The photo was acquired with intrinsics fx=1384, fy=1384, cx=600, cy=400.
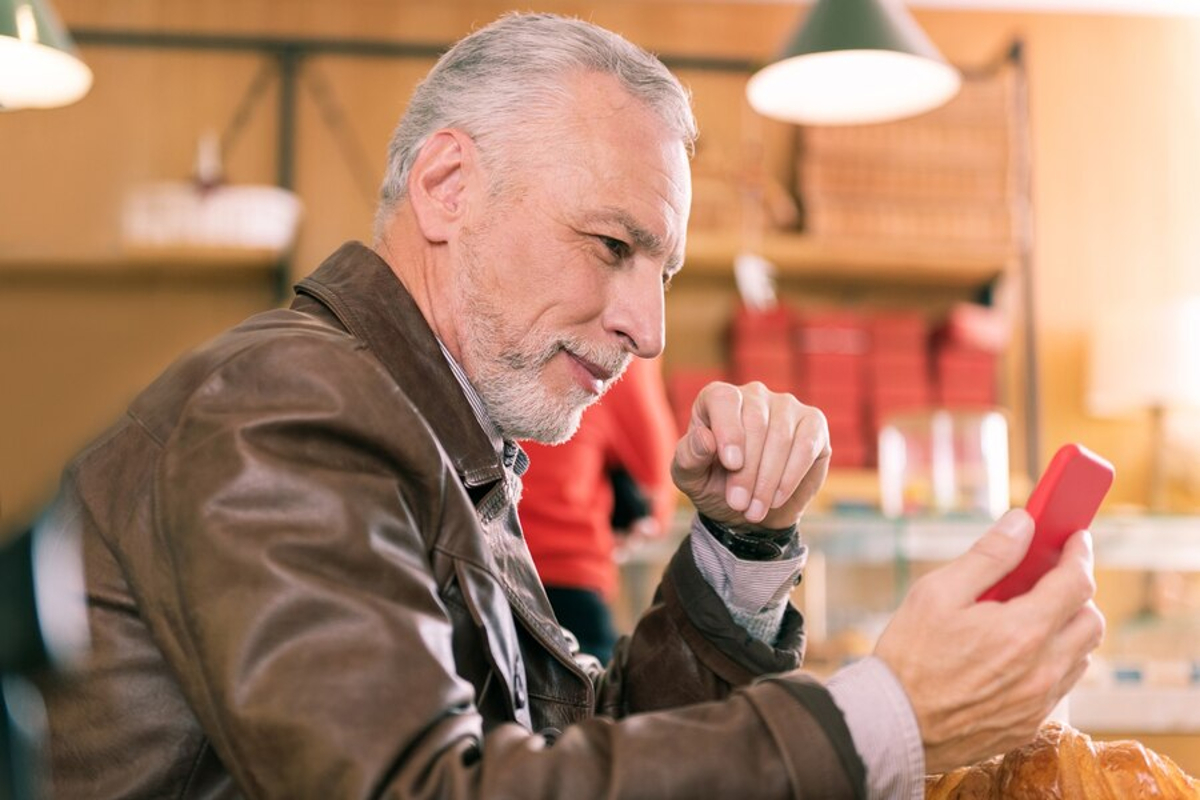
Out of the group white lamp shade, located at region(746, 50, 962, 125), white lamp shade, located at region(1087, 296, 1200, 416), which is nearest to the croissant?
white lamp shade, located at region(746, 50, 962, 125)

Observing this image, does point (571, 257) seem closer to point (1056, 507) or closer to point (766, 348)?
point (1056, 507)

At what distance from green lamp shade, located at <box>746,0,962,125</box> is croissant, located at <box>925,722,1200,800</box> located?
6.40 ft

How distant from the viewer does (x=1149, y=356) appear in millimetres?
4734

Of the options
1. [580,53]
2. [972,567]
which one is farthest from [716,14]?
[972,567]

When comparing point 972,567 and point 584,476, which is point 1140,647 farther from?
point 972,567

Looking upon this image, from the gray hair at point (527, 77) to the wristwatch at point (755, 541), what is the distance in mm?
379

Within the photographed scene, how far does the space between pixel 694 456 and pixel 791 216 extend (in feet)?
12.2

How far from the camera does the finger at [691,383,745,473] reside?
1.22 m

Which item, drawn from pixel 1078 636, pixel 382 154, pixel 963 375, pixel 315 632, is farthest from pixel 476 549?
pixel 382 154

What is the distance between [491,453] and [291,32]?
14.4 feet

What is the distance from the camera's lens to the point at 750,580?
134cm

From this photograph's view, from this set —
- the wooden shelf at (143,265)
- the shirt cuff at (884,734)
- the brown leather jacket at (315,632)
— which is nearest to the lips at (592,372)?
the brown leather jacket at (315,632)

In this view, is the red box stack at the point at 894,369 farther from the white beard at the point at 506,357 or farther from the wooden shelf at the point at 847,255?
the white beard at the point at 506,357

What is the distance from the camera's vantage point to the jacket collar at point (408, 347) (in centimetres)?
115
